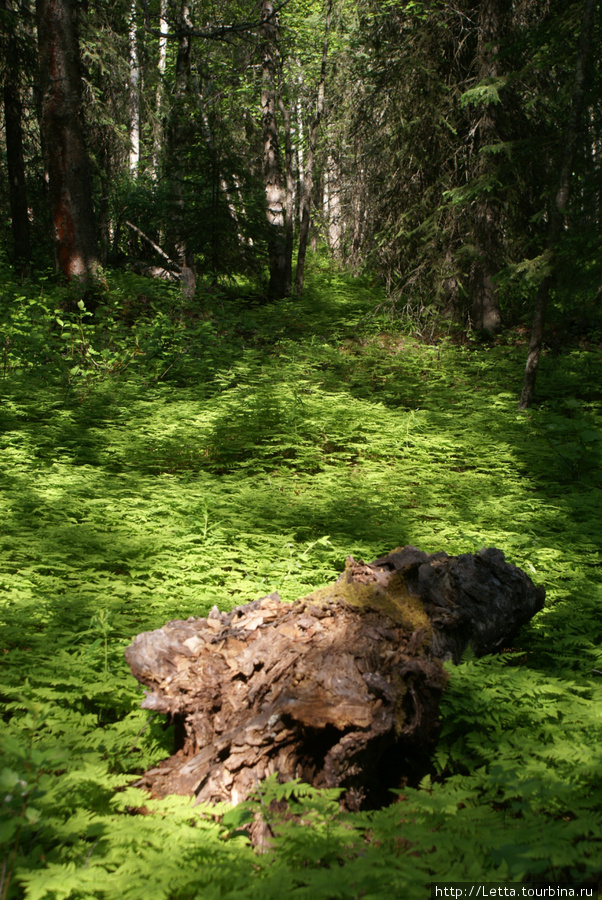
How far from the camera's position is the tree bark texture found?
33.4 ft

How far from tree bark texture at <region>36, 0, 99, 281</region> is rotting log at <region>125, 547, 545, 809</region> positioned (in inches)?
390

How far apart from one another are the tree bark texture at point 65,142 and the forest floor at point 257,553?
3.26 feet

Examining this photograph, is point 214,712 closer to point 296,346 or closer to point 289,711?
point 289,711

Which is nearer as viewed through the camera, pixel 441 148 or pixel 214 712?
pixel 214 712

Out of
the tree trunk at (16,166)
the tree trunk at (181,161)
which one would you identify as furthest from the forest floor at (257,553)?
the tree trunk at (16,166)

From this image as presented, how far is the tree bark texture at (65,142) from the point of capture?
401 inches

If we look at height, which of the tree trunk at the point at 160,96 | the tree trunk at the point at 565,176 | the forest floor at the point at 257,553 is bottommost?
the forest floor at the point at 257,553

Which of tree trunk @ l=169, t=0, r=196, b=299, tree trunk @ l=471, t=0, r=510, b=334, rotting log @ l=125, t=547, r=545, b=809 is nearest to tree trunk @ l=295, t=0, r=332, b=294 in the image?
tree trunk @ l=169, t=0, r=196, b=299

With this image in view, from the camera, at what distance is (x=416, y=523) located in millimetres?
5191

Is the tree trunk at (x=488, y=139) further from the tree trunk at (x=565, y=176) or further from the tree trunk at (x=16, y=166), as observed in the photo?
the tree trunk at (x=16, y=166)

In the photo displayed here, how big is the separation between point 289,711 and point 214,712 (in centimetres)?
41

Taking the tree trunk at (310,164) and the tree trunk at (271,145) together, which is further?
the tree trunk at (310,164)

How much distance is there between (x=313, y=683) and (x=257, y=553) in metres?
2.07

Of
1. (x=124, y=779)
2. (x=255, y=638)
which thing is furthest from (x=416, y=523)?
(x=124, y=779)
